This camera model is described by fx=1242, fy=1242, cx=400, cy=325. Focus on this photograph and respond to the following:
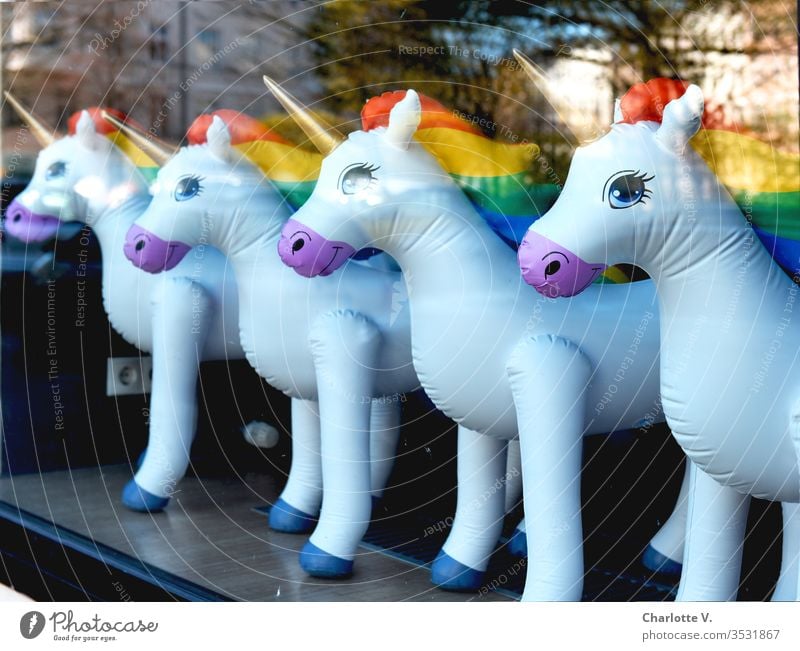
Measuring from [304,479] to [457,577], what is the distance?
0.59 metres

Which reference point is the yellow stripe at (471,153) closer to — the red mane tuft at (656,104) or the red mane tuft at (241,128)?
the red mane tuft at (656,104)

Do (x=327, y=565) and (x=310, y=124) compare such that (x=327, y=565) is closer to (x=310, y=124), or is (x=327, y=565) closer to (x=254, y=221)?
(x=254, y=221)

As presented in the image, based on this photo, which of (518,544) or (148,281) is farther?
A: (148,281)

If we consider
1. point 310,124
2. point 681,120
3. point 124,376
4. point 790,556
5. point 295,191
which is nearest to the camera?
point 681,120

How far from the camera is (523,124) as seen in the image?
2.59 metres

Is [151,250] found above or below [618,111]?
below

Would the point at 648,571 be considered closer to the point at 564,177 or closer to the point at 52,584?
the point at 564,177

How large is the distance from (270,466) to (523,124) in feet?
4.25

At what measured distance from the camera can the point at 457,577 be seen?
276cm

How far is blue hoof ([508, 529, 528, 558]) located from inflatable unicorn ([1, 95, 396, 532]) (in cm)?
68

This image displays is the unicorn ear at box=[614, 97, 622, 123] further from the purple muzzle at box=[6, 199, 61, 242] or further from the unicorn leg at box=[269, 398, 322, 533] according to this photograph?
the purple muzzle at box=[6, 199, 61, 242]

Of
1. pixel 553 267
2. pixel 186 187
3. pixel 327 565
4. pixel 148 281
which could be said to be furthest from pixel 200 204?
pixel 553 267
